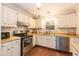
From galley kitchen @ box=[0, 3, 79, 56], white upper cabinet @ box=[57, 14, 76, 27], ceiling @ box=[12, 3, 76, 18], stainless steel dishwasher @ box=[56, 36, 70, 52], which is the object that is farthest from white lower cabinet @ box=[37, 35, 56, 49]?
ceiling @ box=[12, 3, 76, 18]

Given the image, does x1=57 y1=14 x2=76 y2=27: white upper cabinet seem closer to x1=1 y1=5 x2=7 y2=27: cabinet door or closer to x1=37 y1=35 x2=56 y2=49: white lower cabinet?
x1=37 y1=35 x2=56 y2=49: white lower cabinet

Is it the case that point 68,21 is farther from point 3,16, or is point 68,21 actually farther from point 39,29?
point 3,16

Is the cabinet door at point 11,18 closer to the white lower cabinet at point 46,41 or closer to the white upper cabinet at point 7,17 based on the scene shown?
the white upper cabinet at point 7,17

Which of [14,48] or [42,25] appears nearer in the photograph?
[14,48]

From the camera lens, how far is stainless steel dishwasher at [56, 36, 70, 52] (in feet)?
11.7

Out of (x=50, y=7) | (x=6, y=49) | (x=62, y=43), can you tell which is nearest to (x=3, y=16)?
(x=6, y=49)

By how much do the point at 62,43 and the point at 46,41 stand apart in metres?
0.89

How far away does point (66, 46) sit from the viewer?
11.8ft

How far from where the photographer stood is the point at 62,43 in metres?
3.74

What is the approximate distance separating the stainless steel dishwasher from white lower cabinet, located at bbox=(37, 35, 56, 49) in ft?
0.70

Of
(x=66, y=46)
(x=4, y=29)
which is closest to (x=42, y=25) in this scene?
(x=66, y=46)

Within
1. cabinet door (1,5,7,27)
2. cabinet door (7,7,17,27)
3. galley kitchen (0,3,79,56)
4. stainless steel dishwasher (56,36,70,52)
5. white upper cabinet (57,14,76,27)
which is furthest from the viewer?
white upper cabinet (57,14,76,27)

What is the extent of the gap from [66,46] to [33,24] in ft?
7.57

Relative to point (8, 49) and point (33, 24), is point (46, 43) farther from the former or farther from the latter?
point (8, 49)
